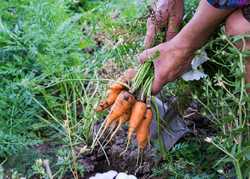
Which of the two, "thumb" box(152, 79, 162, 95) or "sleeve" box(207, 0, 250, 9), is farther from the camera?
"thumb" box(152, 79, 162, 95)

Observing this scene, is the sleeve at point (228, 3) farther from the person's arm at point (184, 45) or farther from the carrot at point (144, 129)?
the carrot at point (144, 129)

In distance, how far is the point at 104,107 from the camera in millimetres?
1919

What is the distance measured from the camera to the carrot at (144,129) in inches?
71.7

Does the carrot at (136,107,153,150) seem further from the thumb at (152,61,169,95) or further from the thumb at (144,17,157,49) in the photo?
the thumb at (144,17,157,49)

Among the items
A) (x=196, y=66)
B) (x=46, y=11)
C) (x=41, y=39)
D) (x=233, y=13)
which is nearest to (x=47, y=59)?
(x=41, y=39)

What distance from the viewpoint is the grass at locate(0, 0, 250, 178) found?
5.43ft

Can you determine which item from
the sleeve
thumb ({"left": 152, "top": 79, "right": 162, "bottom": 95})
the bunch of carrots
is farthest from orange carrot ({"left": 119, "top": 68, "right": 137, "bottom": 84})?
the sleeve

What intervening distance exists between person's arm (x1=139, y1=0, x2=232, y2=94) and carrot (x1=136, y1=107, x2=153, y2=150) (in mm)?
68

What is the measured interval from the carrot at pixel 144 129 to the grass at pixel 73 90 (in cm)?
7

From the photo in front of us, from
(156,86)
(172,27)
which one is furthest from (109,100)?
(172,27)

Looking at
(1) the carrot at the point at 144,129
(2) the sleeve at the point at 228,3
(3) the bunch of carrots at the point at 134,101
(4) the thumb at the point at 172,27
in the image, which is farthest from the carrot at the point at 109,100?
(2) the sleeve at the point at 228,3

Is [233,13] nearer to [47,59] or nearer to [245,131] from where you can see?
[245,131]

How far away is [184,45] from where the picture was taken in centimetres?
170

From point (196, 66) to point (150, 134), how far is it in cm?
32
